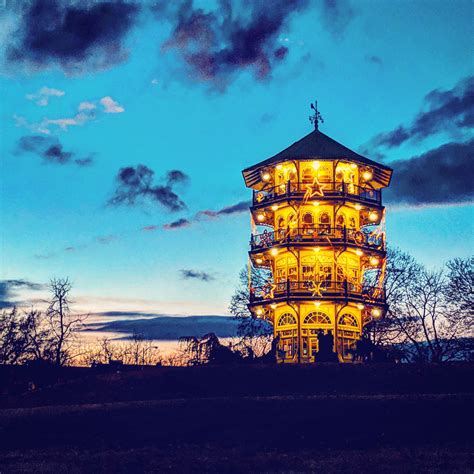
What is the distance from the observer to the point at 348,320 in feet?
188

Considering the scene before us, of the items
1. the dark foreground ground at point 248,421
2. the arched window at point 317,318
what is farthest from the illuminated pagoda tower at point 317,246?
the dark foreground ground at point 248,421

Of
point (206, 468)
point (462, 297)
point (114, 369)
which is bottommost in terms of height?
point (206, 468)

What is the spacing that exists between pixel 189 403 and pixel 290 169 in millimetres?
26395

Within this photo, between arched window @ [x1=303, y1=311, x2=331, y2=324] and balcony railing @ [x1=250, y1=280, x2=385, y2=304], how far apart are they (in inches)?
65.8

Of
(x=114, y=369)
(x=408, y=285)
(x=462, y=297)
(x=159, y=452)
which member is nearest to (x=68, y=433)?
(x=159, y=452)

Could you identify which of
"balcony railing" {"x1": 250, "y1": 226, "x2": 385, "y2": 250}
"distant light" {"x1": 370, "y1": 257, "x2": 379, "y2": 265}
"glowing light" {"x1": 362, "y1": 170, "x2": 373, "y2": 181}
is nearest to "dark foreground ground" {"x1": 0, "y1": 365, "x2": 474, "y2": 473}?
"balcony railing" {"x1": 250, "y1": 226, "x2": 385, "y2": 250}

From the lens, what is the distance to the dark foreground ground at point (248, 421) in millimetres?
26984

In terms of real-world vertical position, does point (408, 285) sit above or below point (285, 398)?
above

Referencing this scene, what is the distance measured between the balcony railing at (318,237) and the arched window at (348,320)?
4823 mm

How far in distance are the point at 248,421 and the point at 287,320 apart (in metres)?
24.7

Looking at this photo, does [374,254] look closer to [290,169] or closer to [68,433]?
[290,169]

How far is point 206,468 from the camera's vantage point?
86.2ft

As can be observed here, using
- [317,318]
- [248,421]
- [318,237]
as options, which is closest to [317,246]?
[318,237]

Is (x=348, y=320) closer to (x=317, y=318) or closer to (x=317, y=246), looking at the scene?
(x=317, y=318)
